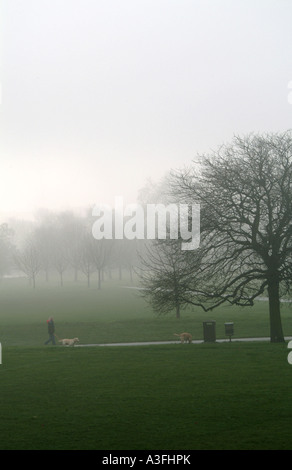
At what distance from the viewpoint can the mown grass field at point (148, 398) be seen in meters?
10.3

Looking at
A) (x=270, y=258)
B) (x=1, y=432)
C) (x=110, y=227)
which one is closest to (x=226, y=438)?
(x=1, y=432)

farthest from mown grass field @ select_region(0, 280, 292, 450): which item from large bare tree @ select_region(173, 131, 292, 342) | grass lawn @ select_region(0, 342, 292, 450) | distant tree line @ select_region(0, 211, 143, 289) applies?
distant tree line @ select_region(0, 211, 143, 289)

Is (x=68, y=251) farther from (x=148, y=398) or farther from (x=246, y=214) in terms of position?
(x=148, y=398)

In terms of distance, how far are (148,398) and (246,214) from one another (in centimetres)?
1503

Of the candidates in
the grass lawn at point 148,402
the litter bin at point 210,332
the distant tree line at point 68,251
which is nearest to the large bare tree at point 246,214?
the litter bin at point 210,332

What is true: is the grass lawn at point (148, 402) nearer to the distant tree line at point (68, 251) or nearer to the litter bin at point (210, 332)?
the litter bin at point (210, 332)

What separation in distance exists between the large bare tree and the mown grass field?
2954mm

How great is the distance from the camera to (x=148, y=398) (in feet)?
44.7

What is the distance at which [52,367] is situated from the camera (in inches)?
758

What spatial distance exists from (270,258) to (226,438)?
16.3 metres

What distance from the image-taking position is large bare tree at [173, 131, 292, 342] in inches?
1007

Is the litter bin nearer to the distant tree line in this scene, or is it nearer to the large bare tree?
the large bare tree

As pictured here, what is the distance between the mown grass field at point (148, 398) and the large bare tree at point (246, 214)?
9.69ft
